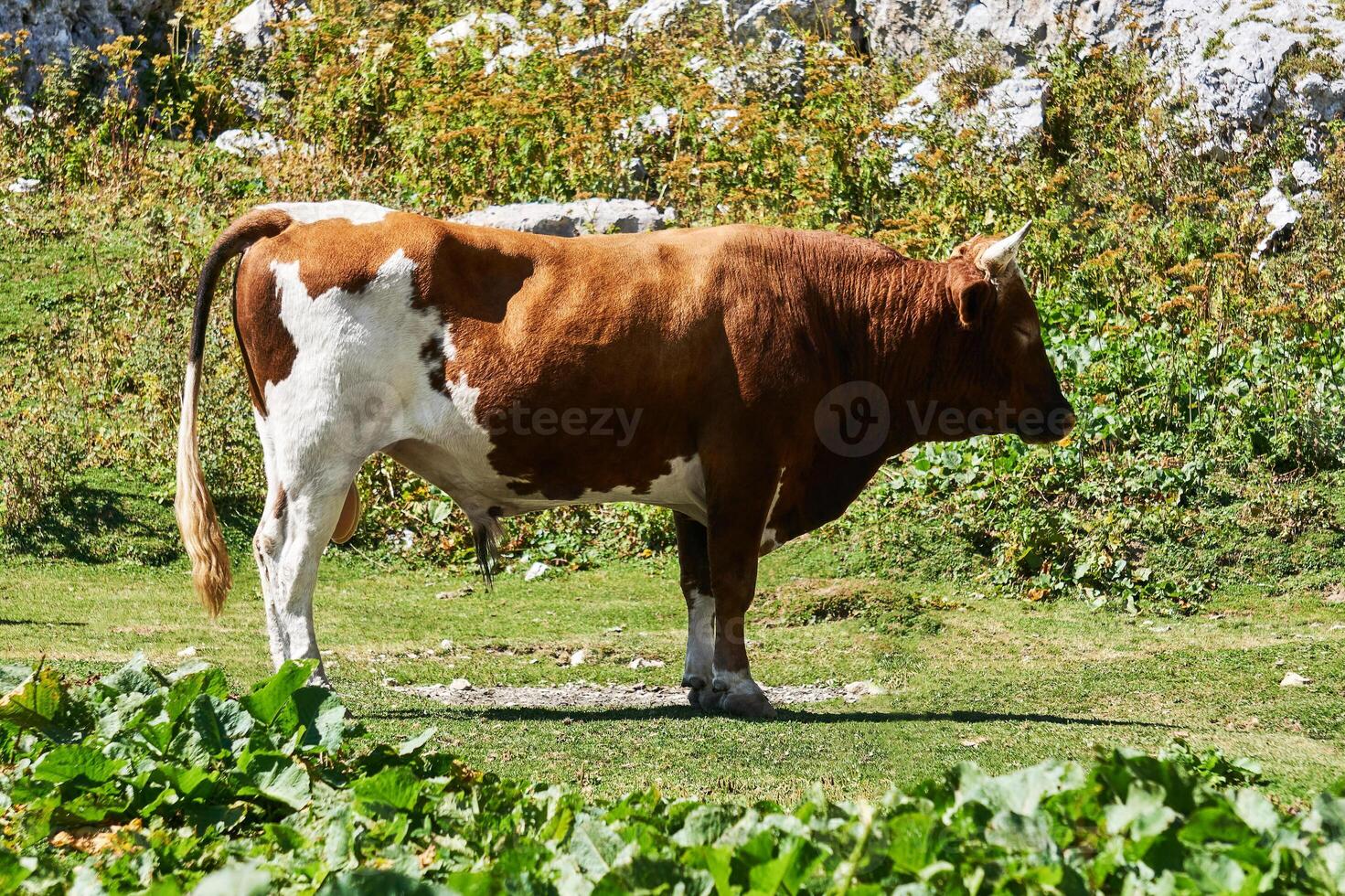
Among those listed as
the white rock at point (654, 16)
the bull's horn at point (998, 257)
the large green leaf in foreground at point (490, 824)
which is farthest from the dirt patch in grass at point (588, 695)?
the white rock at point (654, 16)

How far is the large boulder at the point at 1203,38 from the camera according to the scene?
1548 cm

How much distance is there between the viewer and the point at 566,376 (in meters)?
6.86

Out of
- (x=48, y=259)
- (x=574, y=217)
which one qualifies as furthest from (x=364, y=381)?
(x=48, y=259)

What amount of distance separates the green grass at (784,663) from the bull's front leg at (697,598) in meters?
0.39

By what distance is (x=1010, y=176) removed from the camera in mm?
15305

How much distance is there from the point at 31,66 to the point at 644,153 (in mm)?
7752

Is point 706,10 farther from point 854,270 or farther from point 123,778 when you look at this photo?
point 123,778

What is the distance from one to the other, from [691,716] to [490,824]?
3.17 metres

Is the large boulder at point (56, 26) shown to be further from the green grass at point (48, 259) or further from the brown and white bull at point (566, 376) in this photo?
the brown and white bull at point (566, 376)

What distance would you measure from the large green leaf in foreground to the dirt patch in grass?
2568 millimetres

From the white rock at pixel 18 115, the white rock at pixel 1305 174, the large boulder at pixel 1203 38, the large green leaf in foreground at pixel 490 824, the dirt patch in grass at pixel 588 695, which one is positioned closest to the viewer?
the large green leaf in foreground at pixel 490 824

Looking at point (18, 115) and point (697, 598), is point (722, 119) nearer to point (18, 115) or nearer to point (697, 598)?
point (18, 115)

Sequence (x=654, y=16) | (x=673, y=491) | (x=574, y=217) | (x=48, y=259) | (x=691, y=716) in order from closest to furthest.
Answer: (x=691, y=716) → (x=673, y=491) → (x=574, y=217) → (x=48, y=259) → (x=654, y=16)

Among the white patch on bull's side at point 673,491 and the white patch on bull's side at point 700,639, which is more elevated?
the white patch on bull's side at point 673,491
